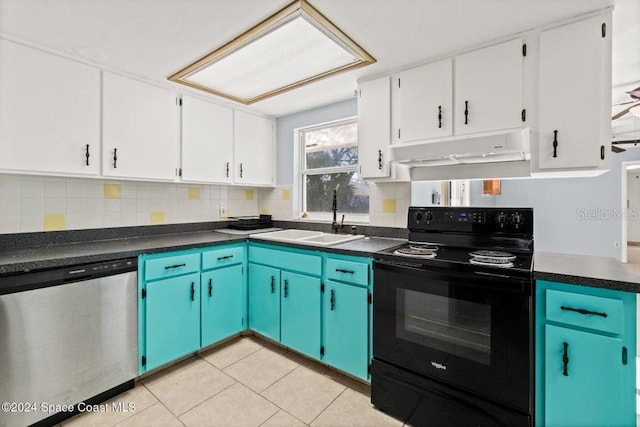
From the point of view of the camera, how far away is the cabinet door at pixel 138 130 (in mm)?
2094

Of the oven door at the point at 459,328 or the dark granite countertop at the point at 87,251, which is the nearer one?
the oven door at the point at 459,328

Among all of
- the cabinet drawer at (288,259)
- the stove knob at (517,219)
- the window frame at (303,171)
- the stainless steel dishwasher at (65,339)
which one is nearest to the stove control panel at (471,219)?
the stove knob at (517,219)

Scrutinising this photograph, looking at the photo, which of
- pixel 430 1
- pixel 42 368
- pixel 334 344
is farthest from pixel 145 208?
pixel 430 1

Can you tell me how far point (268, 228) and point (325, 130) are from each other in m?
1.25

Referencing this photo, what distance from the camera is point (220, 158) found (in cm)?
A: 279

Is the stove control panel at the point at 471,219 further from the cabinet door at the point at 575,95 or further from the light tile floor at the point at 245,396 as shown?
the light tile floor at the point at 245,396

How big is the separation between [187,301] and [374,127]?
1964 mm

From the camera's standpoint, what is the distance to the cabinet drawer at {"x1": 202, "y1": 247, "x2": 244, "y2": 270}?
7.55ft

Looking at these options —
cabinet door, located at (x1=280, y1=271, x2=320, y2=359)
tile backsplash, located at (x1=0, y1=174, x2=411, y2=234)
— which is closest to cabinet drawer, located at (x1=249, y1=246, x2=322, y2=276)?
cabinet door, located at (x1=280, y1=271, x2=320, y2=359)

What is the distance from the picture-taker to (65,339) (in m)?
1.64

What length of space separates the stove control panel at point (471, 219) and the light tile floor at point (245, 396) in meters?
1.24

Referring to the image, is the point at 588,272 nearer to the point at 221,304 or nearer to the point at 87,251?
the point at 221,304

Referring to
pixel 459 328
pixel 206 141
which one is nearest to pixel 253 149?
pixel 206 141

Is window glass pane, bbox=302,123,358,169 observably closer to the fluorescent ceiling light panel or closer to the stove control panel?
the fluorescent ceiling light panel
